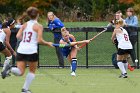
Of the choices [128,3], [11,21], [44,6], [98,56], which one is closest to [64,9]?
[44,6]

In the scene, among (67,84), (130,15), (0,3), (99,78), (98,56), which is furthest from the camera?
(0,3)

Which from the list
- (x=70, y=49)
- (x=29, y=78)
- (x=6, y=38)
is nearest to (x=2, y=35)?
(x=6, y=38)

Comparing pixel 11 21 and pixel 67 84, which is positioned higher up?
pixel 11 21

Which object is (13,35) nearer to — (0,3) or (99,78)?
(99,78)

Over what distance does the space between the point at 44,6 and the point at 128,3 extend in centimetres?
659

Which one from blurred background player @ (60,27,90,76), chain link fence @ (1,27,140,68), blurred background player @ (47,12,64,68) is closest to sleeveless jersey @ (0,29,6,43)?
blurred background player @ (60,27,90,76)

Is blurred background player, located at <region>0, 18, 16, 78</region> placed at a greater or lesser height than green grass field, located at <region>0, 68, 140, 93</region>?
greater

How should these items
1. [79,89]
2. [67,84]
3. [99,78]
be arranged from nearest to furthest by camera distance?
[79,89], [67,84], [99,78]

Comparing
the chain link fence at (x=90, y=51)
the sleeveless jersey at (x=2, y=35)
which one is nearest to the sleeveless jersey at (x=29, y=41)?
the sleeveless jersey at (x=2, y=35)

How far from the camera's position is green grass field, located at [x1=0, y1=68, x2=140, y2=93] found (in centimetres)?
1413

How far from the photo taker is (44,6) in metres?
46.9

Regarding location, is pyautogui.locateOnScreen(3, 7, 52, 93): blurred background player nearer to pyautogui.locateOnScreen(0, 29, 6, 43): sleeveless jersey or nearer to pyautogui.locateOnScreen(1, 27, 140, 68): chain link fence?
pyautogui.locateOnScreen(0, 29, 6, 43): sleeveless jersey

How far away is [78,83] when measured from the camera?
15680mm

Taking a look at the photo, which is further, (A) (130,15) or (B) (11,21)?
(A) (130,15)
